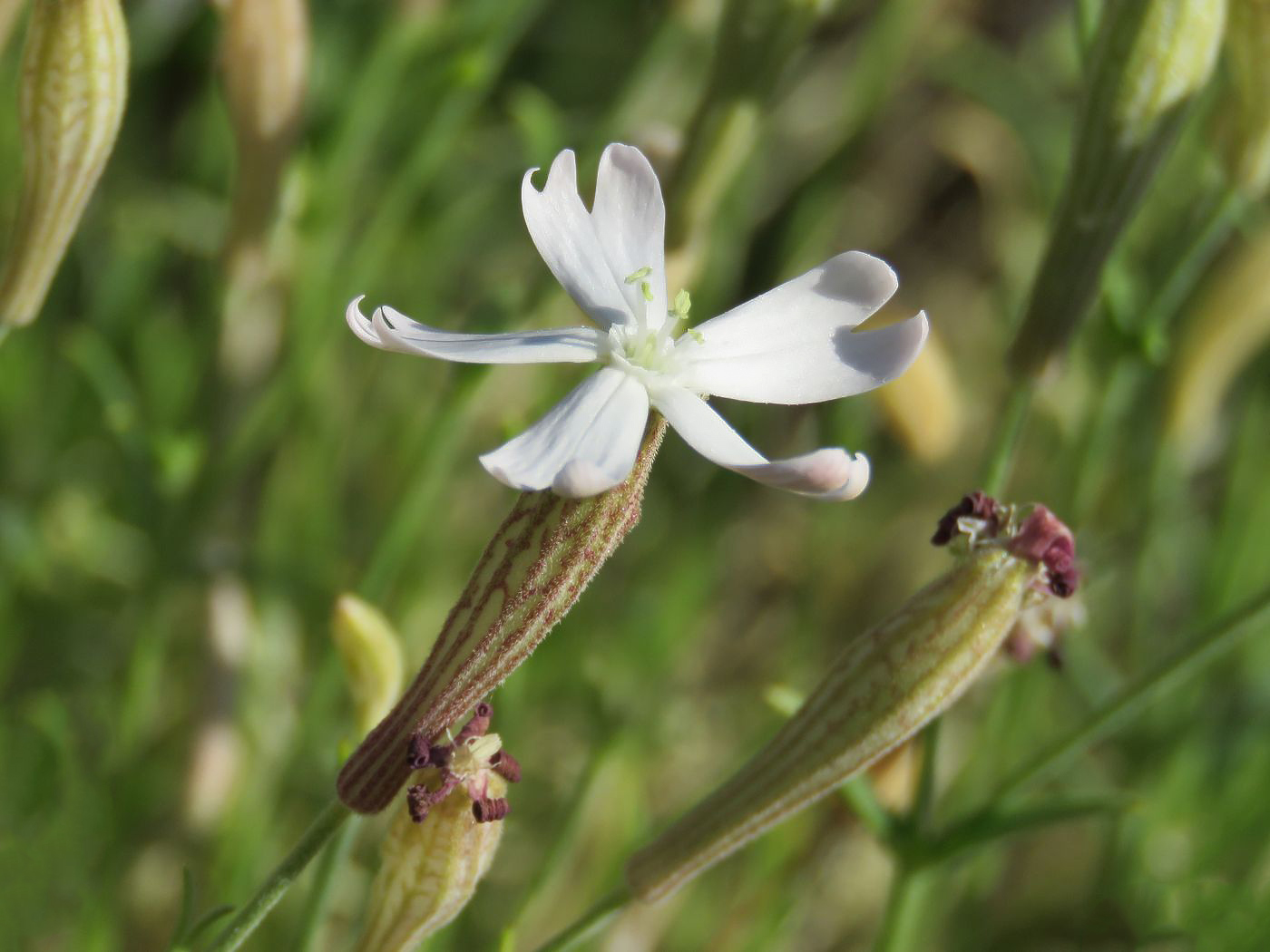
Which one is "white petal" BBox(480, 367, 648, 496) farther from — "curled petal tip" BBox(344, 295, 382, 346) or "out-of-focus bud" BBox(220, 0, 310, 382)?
"out-of-focus bud" BBox(220, 0, 310, 382)

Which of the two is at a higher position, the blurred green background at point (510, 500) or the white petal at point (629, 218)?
the blurred green background at point (510, 500)

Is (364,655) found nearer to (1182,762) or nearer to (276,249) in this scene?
(276,249)

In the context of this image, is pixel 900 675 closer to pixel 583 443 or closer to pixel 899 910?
pixel 583 443

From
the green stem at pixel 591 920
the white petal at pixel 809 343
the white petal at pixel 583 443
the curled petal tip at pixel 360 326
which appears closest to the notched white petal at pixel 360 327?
the curled petal tip at pixel 360 326

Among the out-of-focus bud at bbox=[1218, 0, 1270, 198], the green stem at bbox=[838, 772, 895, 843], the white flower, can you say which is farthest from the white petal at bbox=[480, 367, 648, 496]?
the out-of-focus bud at bbox=[1218, 0, 1270, 198]

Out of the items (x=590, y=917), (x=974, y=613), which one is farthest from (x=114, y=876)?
(x=974, y=613)

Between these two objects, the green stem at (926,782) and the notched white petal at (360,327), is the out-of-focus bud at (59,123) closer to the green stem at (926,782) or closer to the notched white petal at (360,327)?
the notched white petal at (360,327)

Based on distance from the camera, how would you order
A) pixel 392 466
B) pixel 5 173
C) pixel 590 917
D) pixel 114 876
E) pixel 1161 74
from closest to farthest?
1. pixel 590 917
2. pixel 1161 74
3. pixel 114 876
4. pixel 5 173
5. pixel 392 466
